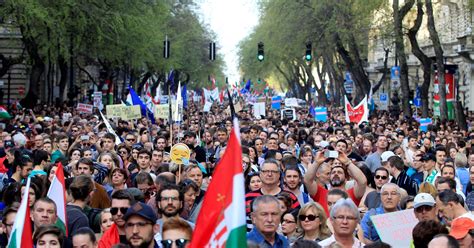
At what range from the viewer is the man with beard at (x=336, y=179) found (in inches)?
448

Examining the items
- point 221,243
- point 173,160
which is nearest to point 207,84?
point 173,160

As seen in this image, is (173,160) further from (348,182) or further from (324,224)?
(324,224)

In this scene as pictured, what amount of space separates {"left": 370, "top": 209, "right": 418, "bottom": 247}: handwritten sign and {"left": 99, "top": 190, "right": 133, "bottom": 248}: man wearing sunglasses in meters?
1.96

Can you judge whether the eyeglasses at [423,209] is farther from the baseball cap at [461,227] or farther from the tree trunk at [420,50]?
the tree trunk at [420,50]

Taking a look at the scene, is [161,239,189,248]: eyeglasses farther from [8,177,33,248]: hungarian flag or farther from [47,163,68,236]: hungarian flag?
[47,163,68,236]: hungarian flag

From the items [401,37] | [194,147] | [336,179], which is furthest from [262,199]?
[401,37]

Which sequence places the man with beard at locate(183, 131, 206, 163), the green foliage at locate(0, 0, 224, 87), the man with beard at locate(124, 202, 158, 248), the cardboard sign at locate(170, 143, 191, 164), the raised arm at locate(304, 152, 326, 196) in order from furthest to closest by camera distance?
1. the green foliage at locate(0, 0, 224, 87)
2. the man with beard at locate(183, 131, 206, 163)
3. the cardboard sign at locate(170, 143, 191, 164)
4. the raised arm at locate(304, 152, 326, 196)
5. the man with beard at locate(124, 202, 158, 248)

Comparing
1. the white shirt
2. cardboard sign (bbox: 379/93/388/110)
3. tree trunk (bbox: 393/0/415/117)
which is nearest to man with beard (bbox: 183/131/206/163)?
the white shirt

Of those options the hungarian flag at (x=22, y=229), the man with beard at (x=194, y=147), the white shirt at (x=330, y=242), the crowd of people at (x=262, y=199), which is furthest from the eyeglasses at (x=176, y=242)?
the man with beard at (x=194, y=147)

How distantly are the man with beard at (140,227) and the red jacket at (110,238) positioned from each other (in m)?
0.61

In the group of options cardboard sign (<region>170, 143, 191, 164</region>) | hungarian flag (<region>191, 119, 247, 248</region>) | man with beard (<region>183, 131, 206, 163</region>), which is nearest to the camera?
hungarian flag (<region>191, 119, 247, 248</region>)

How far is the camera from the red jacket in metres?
8.42

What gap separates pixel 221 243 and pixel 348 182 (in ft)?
22.4

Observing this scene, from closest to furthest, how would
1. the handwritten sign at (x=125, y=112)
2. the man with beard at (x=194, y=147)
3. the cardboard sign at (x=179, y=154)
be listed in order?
the cardboard sign at (x=179, y=154)
the man with beard at (x=194, y=147)
the handwritten sign at (x=125, y=112)
